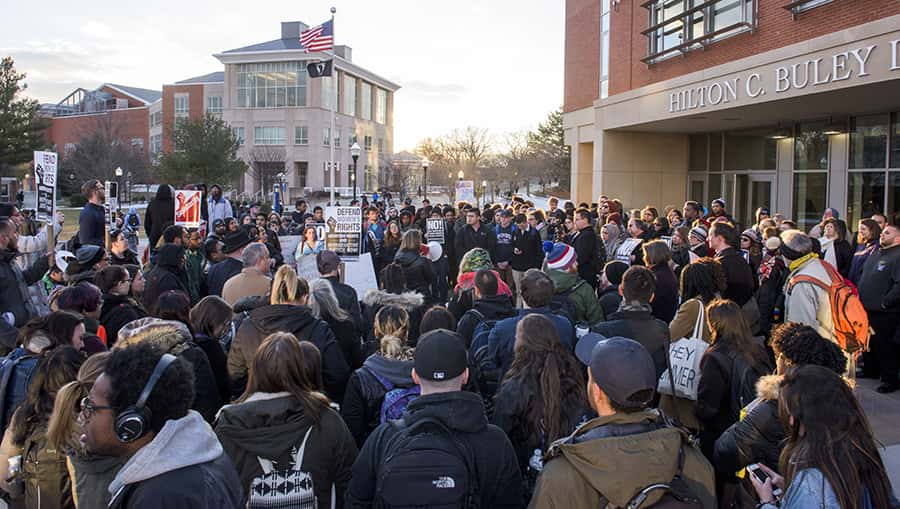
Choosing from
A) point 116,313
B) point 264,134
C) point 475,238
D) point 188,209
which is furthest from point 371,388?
point 264,134

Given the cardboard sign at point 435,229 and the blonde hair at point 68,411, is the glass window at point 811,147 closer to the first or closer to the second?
the cardboard sign at point 435,229

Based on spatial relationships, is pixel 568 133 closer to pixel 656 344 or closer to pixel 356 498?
pixel 656 344

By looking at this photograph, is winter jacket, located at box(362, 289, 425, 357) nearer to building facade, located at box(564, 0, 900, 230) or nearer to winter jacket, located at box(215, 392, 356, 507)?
winter jacket, located at box(215, 392, 356, 507)

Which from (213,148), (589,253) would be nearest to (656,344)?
(589,253)

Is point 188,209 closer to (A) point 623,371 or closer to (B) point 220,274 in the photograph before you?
(B) point 220,274

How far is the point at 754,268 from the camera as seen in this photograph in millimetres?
10305

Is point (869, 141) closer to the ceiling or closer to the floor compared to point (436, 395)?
closer to the ceiling

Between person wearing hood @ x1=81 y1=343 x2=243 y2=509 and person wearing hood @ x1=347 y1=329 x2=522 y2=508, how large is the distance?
2.14ft

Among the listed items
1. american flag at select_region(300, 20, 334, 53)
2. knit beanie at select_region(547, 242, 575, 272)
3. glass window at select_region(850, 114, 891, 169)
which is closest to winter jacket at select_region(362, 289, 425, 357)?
knit beanie at select_region(547, 242, 575, 272)

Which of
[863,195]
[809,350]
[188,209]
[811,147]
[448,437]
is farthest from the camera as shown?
[811,147]

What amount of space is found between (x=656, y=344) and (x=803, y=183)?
58.0 feet

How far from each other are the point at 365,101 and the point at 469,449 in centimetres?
9128

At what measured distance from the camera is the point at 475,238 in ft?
47.0

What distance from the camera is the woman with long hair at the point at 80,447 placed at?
9.37 ft
